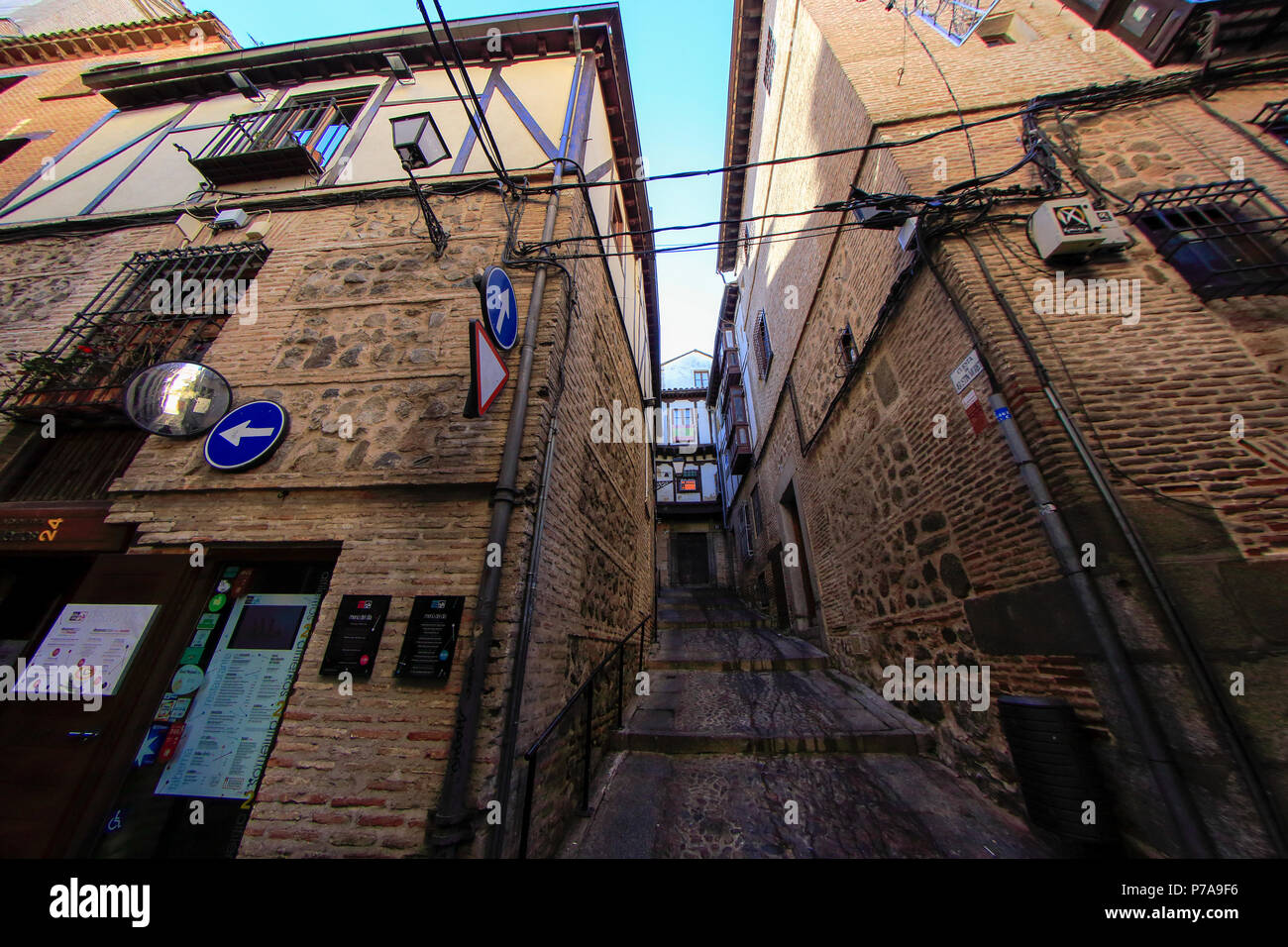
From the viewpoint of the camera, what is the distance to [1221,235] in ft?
10.3

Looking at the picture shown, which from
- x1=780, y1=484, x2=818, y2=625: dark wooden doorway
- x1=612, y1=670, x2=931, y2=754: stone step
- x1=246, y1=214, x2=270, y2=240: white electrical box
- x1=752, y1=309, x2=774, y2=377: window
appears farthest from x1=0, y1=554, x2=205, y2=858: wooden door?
x1=752, y1=309, x2=774, y2=377: window

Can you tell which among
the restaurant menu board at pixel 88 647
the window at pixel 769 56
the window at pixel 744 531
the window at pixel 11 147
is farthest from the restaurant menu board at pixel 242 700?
the window at pixel 769 56

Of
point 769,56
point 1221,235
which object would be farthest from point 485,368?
point 769,56

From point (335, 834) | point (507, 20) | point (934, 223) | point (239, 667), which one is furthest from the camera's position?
point (507, 20)

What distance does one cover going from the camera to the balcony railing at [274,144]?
5258 mm

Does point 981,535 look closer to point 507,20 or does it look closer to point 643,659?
point 643,659

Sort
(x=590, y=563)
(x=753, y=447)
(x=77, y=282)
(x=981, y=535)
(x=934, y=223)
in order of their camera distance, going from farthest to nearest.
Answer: (x=753, y=447) → (x=77, y=282) → (x=590, y=563) → (x=934, y=223) → (x=981, y=535)

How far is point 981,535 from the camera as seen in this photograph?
10.9 ft

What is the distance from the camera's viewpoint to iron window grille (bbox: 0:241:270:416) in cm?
409

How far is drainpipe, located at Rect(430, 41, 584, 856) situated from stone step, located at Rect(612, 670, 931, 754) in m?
2.18

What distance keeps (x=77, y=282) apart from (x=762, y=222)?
11.5 meters

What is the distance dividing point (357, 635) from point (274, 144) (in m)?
7.08

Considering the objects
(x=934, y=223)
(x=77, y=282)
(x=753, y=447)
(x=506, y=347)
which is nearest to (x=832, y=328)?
(x=934, y=223)
